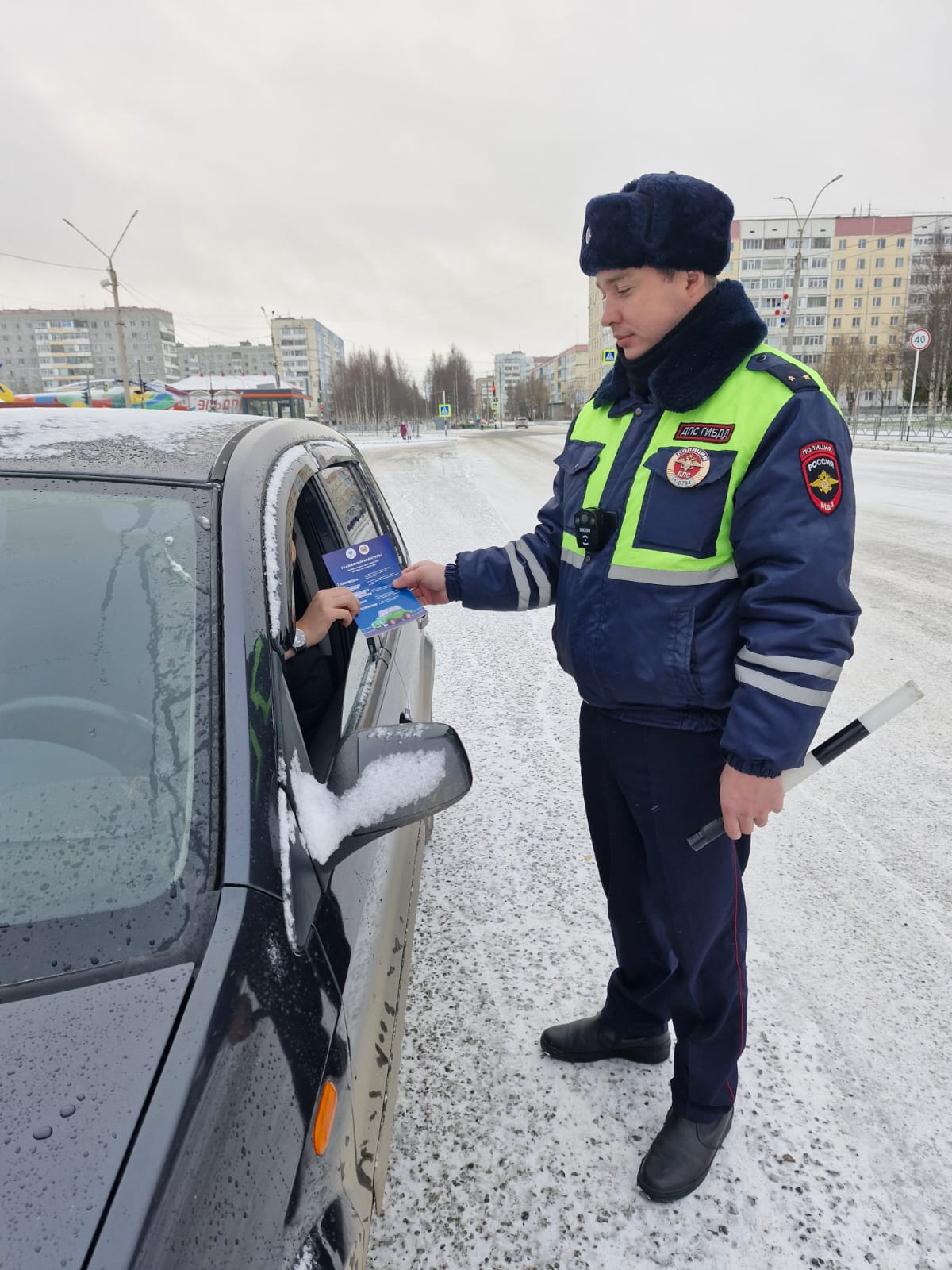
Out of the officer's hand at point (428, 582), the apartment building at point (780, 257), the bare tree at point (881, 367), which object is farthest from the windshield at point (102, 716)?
the apartment building at point (780, 257)

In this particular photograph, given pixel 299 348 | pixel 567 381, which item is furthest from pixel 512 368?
pixel 299 348

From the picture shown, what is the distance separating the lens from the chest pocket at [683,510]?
147cm

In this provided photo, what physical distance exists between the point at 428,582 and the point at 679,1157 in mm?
1478

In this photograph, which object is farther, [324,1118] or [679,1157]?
[679,1157]

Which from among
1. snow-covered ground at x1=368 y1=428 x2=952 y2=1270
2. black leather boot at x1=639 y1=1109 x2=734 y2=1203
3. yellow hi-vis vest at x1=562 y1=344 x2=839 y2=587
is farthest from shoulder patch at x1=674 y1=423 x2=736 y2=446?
snow-covered ground at x1=368 y1=428 x2=952 y2=1270

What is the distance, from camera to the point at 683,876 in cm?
167

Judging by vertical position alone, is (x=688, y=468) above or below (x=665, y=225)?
below

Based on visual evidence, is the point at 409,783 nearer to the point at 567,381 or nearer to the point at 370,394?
the point at 370,394

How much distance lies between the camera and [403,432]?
1852 inches

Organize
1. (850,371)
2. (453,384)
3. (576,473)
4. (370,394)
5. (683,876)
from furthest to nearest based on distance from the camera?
(453,384)
(370,394)
(850,371)
(576,473)
(683,876)

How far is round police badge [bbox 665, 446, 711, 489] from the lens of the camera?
1.48 m

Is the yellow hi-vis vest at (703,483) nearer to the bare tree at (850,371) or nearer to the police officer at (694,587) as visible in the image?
the police officer at (694,587)

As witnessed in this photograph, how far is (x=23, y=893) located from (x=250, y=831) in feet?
1.05

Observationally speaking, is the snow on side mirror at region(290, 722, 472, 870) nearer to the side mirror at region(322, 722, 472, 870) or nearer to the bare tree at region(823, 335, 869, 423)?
the side mirror at region(322, 722, 472, 870)
